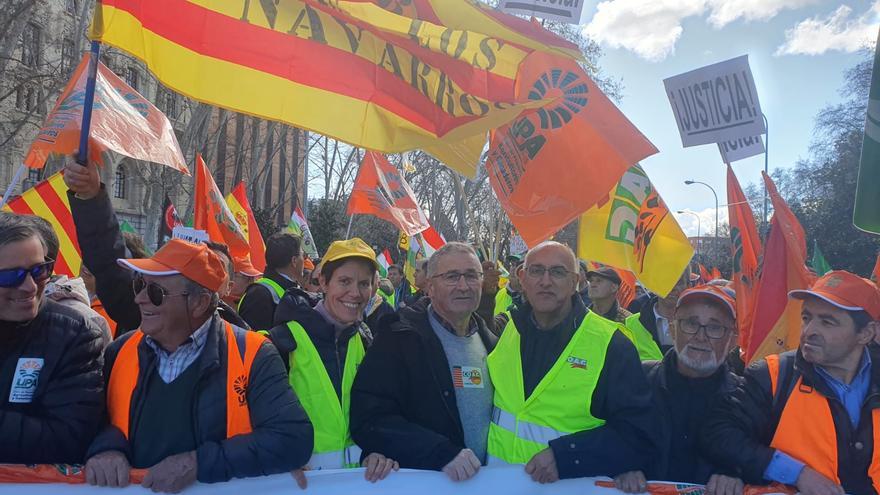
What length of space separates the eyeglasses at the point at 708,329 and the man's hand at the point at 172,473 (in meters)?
2.08

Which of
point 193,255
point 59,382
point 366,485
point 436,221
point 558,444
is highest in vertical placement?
point 436,221

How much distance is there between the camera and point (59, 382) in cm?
236

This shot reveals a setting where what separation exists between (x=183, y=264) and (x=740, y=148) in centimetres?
434

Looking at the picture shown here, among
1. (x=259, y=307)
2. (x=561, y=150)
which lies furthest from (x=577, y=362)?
(x=259, y=307)

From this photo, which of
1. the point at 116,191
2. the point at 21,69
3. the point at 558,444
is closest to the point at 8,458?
the point at 558,444

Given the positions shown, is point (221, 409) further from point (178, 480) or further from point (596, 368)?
point (596, 368)

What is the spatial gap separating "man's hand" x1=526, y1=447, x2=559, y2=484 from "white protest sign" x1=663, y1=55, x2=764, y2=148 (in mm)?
3559

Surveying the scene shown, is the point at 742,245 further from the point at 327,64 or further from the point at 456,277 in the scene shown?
the point at 327,64

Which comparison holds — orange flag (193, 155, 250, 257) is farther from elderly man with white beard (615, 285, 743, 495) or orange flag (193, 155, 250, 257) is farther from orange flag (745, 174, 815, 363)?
elderly man with white beard (615, 285, 743, 495)

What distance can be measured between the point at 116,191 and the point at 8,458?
3341cm

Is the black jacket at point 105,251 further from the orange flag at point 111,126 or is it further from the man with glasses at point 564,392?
the man with glasses at point 564,392

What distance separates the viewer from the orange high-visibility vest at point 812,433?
2.65 meters

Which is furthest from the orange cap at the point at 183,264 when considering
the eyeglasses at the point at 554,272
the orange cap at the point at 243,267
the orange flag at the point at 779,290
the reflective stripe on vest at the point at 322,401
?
the orange cap at the point at 243,267

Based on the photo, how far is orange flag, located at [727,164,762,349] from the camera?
519cm
